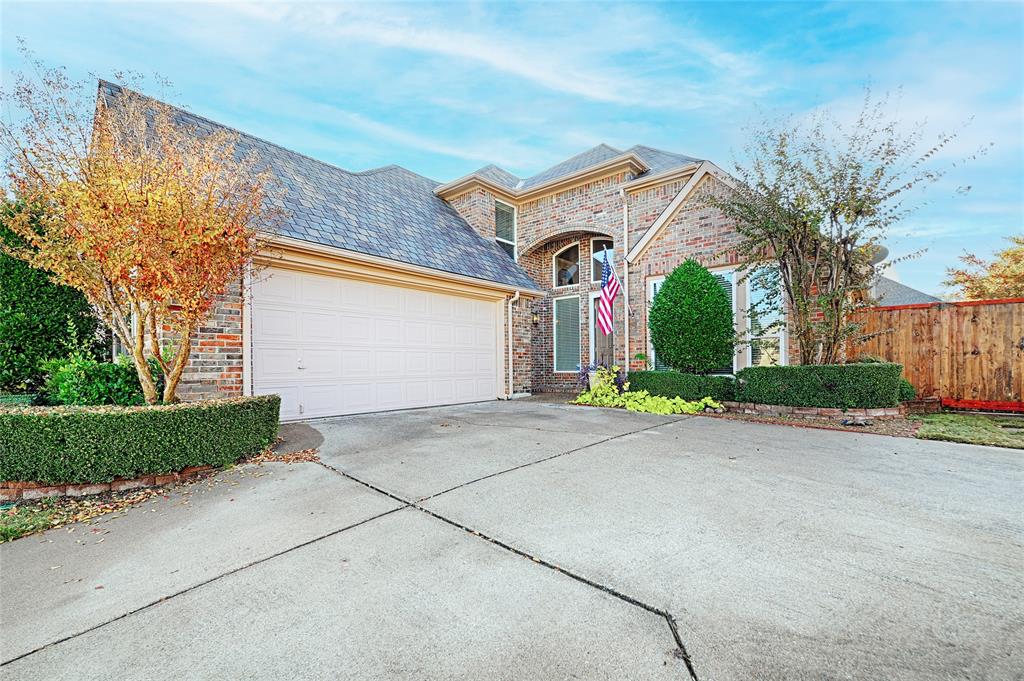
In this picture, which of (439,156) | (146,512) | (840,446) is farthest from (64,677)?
(439,156)

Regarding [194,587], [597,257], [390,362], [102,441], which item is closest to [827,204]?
[597,257]

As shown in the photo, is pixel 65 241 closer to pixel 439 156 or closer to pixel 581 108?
pixel 581 108

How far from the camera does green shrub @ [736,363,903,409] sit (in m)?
6.03

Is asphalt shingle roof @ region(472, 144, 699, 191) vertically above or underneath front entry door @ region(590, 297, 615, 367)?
above

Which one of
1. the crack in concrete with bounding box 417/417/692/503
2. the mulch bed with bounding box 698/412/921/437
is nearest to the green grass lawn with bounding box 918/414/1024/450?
the mulch bed with bounding box 698/412/921/437

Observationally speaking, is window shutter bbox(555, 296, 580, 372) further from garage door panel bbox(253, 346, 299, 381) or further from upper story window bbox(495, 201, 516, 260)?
garage door panel bbox(253, 346, 299, 381)

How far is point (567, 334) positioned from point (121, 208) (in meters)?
8.86

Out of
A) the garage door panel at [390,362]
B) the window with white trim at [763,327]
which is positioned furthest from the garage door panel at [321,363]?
the window with white trim at [763,327]

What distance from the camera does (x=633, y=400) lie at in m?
7.47

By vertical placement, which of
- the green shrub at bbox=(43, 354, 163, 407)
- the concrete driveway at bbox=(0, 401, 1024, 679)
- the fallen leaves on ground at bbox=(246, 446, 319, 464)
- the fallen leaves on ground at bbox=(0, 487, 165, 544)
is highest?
the green shrub at bbox=(43, 354, 163, 407)

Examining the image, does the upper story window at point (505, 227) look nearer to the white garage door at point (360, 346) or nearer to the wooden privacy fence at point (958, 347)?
the white garage door at point (360, 346)

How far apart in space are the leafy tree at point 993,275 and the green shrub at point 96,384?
17559 mm

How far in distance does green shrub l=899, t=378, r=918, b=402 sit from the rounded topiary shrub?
2338mm

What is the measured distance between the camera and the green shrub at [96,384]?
4289 mm
